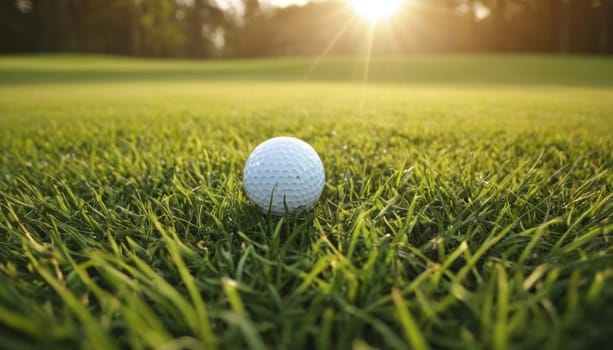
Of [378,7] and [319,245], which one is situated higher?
[378,7]

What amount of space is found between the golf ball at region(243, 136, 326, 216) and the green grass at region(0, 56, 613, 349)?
71 millimetres

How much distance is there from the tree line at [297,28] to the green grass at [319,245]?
29.3m

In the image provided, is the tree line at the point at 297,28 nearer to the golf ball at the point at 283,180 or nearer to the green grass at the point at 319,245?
the green grass at the point at 319,245

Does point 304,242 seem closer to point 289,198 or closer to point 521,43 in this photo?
point 289,198

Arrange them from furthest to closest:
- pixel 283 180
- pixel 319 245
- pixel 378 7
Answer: pixel 378 7 → pixel 283 180 → pixel 319 245

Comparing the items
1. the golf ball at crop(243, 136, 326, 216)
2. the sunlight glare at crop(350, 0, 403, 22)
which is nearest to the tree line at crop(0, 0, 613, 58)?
the sunlight glare at crop(350, 0, 403, 22)

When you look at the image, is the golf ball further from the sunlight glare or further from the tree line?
the tree line

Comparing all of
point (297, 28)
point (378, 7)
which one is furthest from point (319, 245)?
point (297, 28)

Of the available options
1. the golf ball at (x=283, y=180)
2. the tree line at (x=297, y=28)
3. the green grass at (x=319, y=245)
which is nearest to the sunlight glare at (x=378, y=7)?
the tree line at (x=297, y=28)

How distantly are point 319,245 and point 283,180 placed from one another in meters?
0.44

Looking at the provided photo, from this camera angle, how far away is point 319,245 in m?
1.14

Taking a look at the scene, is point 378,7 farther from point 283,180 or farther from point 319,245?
point 319,245

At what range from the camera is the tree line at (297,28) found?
1129 inches

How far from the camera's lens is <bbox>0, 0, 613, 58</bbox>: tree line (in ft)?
94.1
